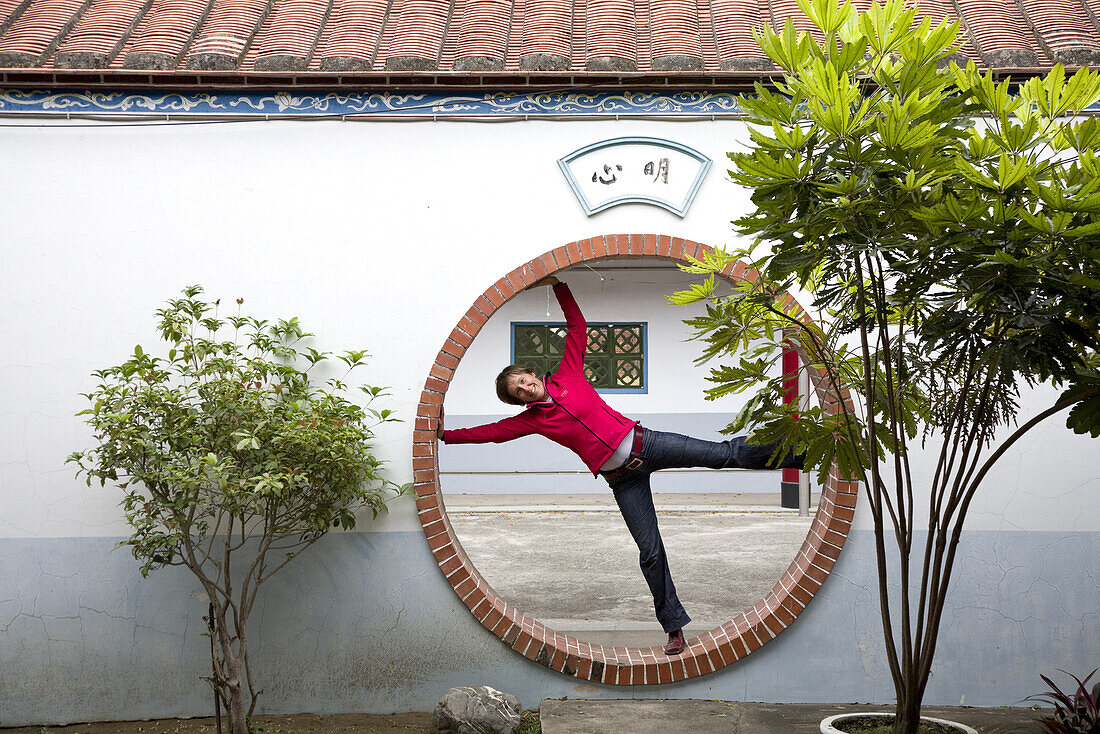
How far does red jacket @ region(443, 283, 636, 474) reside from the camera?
5.32 m

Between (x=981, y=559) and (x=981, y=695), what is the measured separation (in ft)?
2.29

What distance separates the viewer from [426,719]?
5.09 meters

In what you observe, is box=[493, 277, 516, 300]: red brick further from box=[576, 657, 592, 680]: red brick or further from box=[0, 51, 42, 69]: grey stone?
box=[0, 51, 42, 69]: grey stone

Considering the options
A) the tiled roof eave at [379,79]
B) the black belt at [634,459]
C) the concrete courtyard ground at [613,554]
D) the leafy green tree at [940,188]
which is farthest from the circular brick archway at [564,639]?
the leafy green tree at [940,188]

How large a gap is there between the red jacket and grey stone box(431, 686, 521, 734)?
1255 mm

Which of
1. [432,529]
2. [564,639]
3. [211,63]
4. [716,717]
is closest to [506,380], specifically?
[432,529]

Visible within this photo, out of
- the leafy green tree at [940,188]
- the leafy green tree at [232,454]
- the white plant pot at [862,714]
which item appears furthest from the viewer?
the leafy green tree at [232,454]

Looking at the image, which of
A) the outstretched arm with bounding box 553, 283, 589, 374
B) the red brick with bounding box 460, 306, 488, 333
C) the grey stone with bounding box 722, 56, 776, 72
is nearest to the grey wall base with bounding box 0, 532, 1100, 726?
the red brick with bounding box 460, 306, 488, 333

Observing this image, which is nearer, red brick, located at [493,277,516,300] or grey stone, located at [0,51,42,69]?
grey stone, located at [0,51,42,69]

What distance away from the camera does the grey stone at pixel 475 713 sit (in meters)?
4.65

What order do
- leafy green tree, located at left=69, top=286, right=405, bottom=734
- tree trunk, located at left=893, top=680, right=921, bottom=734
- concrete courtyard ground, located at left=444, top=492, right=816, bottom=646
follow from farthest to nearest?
concrete courtyard ground, located at left=444, top=492, right=816, bottom=646, leafy green tree, located at left=69, top=286, right=405, bottom=734, tree trunk, located at left=893, top=680, right=921, bottom=734

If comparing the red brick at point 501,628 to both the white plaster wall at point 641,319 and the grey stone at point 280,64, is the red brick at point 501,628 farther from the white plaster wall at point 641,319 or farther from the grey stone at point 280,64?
the white plaster wall at point 641,319

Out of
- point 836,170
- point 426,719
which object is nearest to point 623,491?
point 426,719

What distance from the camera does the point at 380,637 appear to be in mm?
5148
